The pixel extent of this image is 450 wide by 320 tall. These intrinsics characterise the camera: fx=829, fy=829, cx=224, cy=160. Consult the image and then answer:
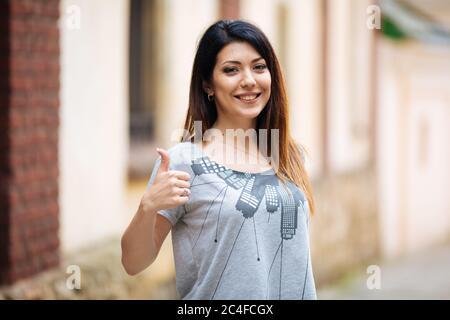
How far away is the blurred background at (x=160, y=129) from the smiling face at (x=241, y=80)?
2.15 metres

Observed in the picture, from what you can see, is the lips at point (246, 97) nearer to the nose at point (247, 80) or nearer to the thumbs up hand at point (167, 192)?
the nose at point (247, 80)

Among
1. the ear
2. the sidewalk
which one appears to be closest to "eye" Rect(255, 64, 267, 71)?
the ear

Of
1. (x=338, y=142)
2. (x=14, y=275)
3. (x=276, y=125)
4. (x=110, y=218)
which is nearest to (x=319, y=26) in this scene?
(x=338, y=142)

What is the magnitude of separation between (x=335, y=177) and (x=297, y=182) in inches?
314

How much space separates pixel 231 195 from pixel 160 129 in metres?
4.30

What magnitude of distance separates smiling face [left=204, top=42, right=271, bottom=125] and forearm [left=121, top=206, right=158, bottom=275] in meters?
0.45

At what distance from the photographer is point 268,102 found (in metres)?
2.62

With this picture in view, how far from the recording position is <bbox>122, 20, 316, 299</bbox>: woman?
2.36 meters

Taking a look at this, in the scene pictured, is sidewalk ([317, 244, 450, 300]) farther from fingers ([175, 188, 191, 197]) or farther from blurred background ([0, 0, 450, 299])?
fingers ([175, 188, 191, 197])

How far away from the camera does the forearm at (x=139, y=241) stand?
230cm

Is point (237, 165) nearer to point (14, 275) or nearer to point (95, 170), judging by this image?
point (14, 275)

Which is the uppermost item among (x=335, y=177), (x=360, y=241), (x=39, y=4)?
(x=39, y=4)

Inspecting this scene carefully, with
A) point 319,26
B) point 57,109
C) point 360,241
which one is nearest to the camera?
point 57,109

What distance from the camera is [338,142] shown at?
35.6ft
